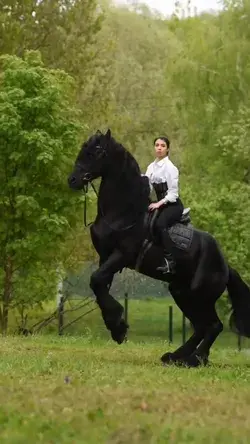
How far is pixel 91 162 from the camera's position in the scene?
12.0 metres

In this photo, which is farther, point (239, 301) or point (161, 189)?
point (239, 301)

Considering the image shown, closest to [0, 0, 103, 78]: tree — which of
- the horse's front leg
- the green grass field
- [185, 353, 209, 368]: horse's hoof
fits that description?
the green grass field

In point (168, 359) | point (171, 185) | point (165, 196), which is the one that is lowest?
point (168, 359)

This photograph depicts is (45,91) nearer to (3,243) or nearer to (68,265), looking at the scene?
(3,243)

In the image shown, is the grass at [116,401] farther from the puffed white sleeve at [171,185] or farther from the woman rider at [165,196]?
the puffed white sleeve at [171,185]

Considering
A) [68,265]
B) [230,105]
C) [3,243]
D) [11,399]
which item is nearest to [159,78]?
[230,105]

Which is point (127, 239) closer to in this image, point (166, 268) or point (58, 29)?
point (166, 268)

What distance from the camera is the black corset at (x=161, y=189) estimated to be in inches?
478

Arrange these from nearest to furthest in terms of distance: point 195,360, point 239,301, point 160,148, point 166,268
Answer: point 166,268 < point 160,148 < point 195,360 < point 239,301

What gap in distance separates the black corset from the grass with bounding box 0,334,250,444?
7.03ft

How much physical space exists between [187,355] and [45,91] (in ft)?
37.4

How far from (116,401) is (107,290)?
13.2ft

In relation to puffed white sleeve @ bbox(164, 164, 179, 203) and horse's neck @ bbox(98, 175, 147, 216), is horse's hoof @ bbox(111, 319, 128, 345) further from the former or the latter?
puffed white sleeve @ bbox(164, 164, 179, 203)

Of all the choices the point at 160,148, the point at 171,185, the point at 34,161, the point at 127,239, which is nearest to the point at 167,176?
the point at 171,185
